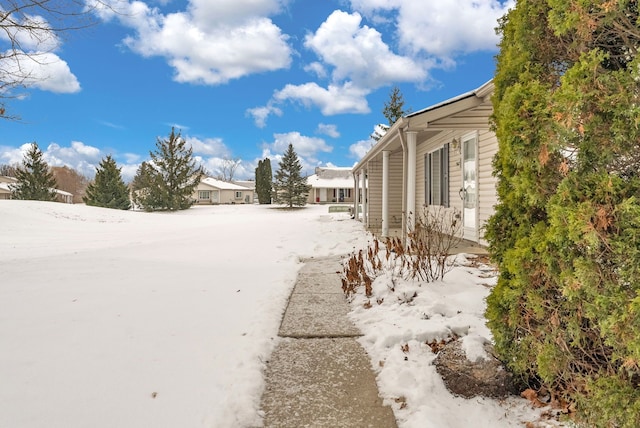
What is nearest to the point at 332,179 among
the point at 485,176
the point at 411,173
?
the point at 485,176

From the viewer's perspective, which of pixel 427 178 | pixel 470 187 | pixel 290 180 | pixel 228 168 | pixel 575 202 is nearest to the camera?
pixel 575 202

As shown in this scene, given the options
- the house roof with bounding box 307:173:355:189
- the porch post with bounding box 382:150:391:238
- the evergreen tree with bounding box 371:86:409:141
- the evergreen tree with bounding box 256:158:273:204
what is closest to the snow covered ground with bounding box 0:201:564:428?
the porch post with bounding box 382:150:391:238

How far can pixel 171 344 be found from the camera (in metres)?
3.05

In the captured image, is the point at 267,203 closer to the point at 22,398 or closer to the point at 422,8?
the point at 422,8

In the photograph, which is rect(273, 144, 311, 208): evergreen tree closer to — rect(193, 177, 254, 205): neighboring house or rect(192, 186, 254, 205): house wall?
rect(193, 177, 254, 205): neighboring house

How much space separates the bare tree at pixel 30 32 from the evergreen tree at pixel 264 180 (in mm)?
34531

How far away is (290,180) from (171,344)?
3327 cm

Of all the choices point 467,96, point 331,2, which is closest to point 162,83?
point 331,2

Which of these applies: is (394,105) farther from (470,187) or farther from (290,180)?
(470,187)

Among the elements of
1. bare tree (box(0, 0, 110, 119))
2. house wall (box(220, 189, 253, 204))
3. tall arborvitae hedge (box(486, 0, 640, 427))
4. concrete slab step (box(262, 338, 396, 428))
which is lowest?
concrete slab step (box(262, 338, 396, 428))

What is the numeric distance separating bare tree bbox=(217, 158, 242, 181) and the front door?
70.9 metres

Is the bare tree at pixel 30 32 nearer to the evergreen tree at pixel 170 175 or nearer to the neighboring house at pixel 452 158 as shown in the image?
the neighboring house at pixel 452 158

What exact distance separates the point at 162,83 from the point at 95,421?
3145 centimetres

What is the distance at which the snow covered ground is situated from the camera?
2084 mm
